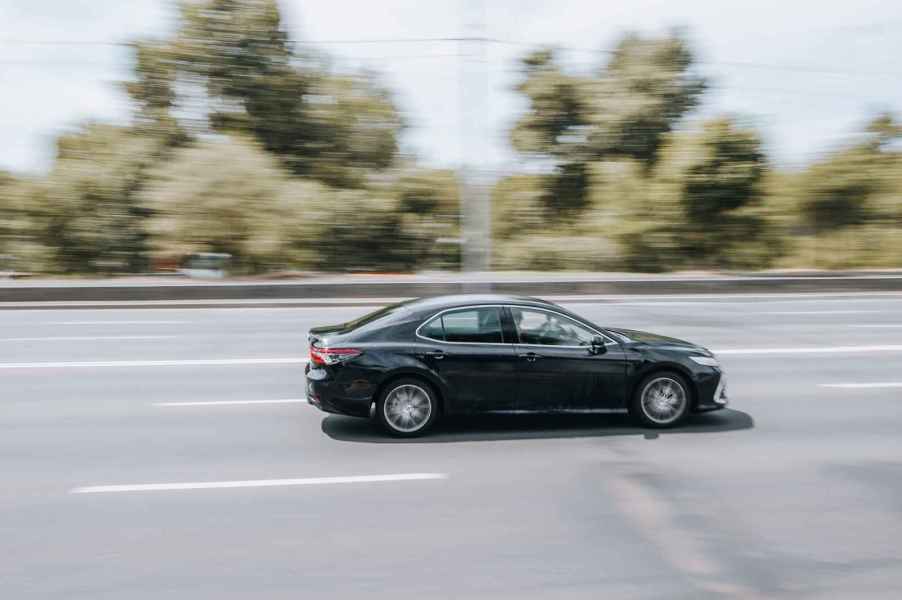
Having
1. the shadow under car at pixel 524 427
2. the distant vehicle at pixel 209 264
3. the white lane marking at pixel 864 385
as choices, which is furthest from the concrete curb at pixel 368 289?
the shadow under car at pixel 524 427

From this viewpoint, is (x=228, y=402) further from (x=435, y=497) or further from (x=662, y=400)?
(x=662, y=400)

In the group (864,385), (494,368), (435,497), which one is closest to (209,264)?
(494,368)

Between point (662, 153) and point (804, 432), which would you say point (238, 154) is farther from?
point (804, 432)

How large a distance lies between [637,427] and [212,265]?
69.7 ft

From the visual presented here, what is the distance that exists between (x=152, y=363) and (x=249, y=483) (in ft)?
20.3

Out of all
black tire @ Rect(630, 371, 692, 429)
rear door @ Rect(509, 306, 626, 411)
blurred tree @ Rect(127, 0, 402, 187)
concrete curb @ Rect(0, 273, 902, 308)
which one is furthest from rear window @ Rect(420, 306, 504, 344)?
blurred tree @ Rect(127, 0, 402, 187)

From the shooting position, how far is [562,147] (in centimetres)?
4394

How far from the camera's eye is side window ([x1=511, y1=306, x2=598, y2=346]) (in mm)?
7637

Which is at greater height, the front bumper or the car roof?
the car roof

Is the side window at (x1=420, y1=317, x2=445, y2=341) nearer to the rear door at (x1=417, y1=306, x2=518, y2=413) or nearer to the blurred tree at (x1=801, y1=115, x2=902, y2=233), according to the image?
the rear door at (x1=417, y1=306, x2=518, y2=413)

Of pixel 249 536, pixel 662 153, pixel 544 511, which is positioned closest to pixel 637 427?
pixel 544 511

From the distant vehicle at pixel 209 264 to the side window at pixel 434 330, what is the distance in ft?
66.2

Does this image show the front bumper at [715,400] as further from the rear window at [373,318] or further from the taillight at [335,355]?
the taillight at [335,355]

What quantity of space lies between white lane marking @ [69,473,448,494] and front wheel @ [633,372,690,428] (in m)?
2.36
